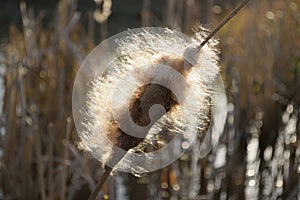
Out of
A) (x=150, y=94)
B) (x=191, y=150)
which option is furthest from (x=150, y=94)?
(x=191, y=150)

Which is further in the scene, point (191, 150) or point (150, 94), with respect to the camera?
point (191, 150)

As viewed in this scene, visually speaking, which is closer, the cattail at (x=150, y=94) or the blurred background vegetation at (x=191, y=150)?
the cattail at (x=150, y=94)

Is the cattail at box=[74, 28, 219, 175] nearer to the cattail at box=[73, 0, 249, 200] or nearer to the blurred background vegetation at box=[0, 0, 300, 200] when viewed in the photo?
the cattail at box=[73, 0, 249, 200]

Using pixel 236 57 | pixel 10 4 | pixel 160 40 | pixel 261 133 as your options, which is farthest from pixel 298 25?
pixel 10 4

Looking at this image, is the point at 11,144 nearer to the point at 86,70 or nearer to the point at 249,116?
the point at 86,70

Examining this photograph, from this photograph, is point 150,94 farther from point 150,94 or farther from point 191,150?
point 191,150

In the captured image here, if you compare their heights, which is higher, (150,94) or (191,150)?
(150,94)

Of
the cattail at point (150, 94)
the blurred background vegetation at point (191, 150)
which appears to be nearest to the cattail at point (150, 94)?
the cattail at point (150, 94)

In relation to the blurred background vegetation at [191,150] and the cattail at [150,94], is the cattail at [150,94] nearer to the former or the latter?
the cattail at [150,94]
